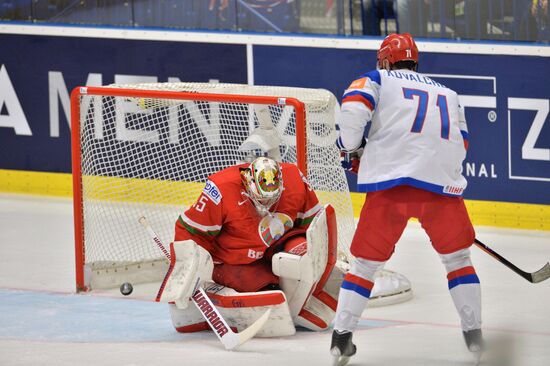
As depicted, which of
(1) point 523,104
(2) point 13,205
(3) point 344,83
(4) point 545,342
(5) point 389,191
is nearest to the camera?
(5) point 389,191

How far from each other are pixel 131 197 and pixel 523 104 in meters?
2.31

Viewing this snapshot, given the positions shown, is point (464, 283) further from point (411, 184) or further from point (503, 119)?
point (503, 119)

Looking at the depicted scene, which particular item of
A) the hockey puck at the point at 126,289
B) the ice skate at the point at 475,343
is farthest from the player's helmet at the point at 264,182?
the hockey puck at the point at 126,289

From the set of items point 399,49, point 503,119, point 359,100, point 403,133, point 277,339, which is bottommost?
point 277,339

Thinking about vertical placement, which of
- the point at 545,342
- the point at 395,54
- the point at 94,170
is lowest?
the point at 545,342

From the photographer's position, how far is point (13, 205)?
970 centimetres

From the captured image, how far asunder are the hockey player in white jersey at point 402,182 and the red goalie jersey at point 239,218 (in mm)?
758

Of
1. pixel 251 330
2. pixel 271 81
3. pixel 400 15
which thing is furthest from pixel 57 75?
pixel 251 330

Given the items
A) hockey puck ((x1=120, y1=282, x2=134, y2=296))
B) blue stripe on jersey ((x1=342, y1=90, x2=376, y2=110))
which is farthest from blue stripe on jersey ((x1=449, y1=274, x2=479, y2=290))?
hockey puck ((x1=120, y1=282, x2=134, y2=296))

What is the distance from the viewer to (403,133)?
5469mm

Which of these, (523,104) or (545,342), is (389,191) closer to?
(545,342)

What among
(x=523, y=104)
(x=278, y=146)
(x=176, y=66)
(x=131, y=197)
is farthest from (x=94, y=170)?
(x=523, y=104)

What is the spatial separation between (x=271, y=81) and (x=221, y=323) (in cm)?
354

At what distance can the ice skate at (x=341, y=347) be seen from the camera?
5.49 meters
